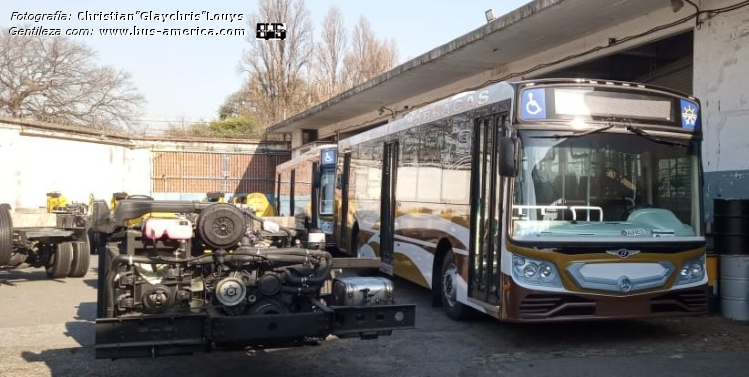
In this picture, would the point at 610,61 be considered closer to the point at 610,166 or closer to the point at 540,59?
the point at 540,59

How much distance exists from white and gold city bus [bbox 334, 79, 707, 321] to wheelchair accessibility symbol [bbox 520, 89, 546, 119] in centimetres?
1

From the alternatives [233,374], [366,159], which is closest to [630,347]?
[233,374]

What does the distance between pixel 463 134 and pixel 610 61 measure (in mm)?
7624

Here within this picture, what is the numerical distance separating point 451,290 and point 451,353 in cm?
196

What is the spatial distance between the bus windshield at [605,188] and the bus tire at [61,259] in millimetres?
9620

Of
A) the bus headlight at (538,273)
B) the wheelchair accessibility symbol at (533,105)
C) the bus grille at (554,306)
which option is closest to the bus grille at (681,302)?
the bus grille at (554,306)

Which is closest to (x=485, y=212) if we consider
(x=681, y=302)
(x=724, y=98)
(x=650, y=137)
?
(x=650, y=137)

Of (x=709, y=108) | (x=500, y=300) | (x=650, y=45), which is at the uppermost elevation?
(x=650, y=45)

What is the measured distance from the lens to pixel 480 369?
674cm

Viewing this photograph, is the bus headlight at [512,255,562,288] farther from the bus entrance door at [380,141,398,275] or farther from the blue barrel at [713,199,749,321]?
the bus entrance door at [380,141,398,275]

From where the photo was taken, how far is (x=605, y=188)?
24.8ft

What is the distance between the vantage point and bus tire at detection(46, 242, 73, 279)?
1326 cm

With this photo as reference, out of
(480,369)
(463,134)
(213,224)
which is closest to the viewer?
(213,224)

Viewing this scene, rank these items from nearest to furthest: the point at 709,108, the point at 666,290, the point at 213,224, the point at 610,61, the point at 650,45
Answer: the point at 213,224 < the point at 666,290 < the point at 709,108 < the point at 650,45 < the point at 610,61
